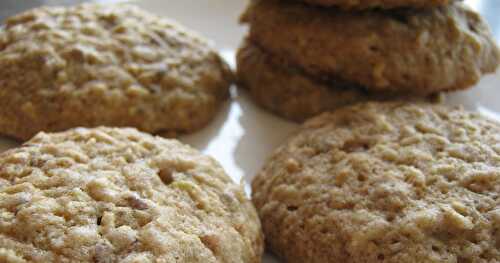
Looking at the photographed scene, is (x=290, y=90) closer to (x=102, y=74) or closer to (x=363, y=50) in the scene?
(x=363, y=50)

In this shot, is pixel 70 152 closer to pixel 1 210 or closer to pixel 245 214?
pixel 1 210

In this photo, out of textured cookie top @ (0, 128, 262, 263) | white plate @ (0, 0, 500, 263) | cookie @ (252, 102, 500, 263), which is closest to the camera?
textured cookie top @ (0, 128, 262, 263)

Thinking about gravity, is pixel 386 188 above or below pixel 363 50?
below

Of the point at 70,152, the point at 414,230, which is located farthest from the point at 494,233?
the point at 70,152

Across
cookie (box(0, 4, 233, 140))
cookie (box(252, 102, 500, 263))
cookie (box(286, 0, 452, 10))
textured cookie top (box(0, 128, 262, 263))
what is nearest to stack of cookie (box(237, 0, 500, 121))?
cookie (box(286, 0, 452, 10))

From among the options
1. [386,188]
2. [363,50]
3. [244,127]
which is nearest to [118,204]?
[386,188]

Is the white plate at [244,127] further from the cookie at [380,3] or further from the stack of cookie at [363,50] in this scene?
the cookie at [380,3]

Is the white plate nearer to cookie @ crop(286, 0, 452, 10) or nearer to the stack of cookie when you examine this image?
the stack of cookie

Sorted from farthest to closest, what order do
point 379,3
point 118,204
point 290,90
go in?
point 290,90
point 379,3
point 118,204
